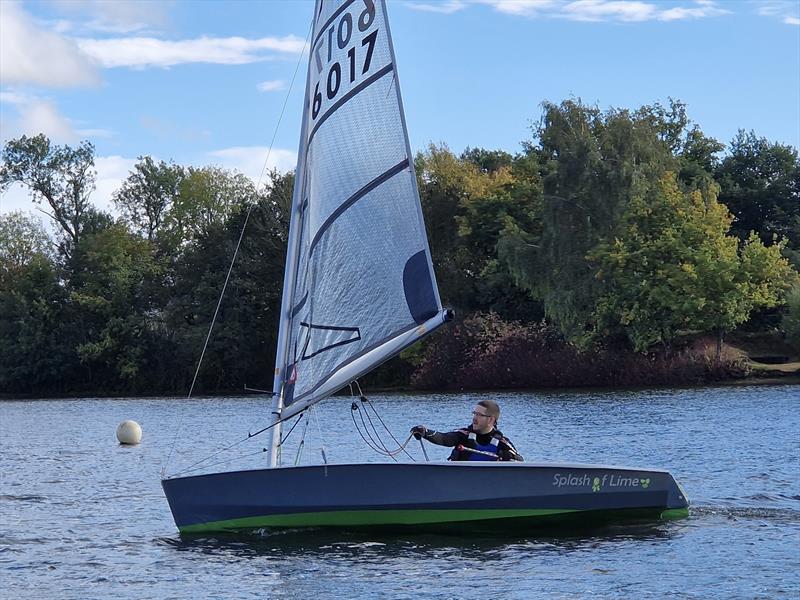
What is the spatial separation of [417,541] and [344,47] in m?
5.85

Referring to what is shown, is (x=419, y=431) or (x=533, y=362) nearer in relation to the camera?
(x=419, y=431)

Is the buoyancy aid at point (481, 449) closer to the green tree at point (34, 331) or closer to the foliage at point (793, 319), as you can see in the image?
the foliage at point (793, 319)

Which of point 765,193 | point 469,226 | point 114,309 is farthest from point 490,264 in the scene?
point 114,309

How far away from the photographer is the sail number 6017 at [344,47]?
572 inches

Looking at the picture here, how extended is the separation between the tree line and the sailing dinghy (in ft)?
131

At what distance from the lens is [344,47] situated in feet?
48.3

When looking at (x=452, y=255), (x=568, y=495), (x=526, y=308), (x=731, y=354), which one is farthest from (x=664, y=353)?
(x=568, y=495)

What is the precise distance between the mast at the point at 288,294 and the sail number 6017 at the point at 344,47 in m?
0.18

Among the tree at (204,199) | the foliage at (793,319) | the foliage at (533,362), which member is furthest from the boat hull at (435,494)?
the tree at (204,199)

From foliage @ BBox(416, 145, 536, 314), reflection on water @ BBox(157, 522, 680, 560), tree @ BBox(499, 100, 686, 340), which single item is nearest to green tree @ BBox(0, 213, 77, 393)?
foliage @ BBox(416, 145, 536, 314)

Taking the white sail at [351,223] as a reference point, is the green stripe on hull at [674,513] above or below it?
below

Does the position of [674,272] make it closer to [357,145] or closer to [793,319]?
[793,319]

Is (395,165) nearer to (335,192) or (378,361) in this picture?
(335,192)

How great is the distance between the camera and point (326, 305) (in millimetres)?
14938
